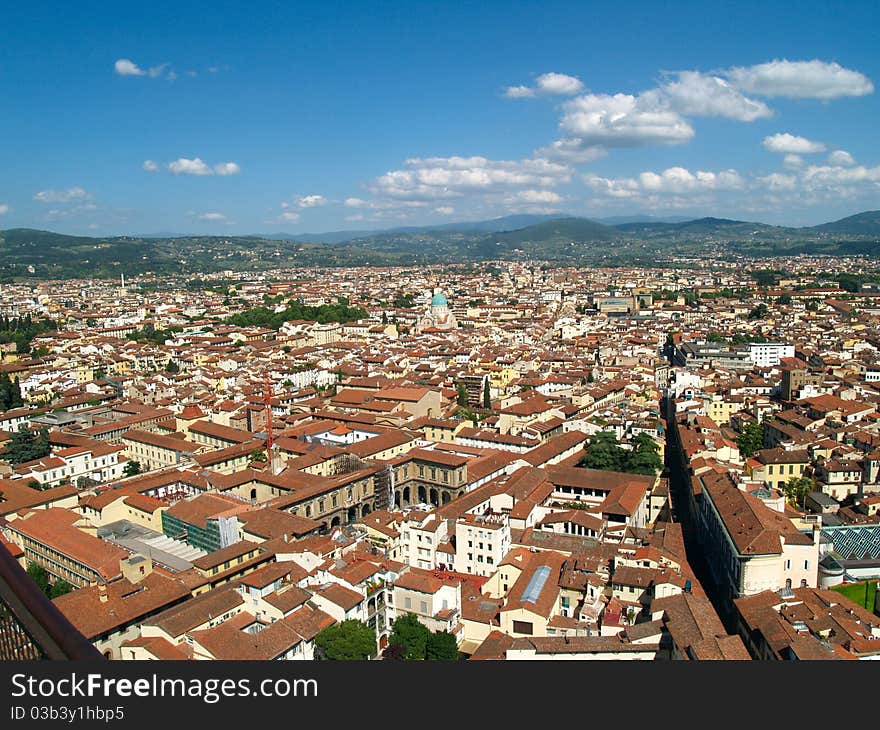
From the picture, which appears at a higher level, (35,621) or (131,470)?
(35,621)

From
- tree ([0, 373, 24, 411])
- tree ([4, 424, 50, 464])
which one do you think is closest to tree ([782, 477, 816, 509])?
tree ([4, 424, 50, 464])

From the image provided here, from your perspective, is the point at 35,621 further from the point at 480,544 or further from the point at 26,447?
the point at 26,447

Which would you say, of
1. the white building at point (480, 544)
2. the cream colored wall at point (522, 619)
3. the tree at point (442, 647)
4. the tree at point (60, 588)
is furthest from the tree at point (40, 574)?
the cream colored wall at point (522, 619)

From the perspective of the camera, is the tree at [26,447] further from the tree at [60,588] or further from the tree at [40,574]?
the tree at [60,588]

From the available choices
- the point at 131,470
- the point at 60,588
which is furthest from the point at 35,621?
the point at 131,470

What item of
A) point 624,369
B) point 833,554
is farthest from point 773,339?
point 833,554

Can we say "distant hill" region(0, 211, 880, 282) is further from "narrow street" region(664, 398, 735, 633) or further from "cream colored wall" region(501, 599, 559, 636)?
"cream colored wall" region(501, 599, 559, 636)
